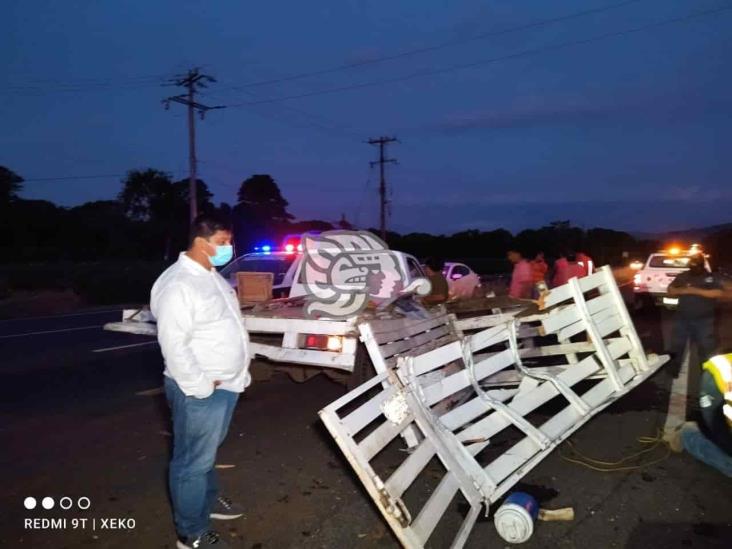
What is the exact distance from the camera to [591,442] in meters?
5.68

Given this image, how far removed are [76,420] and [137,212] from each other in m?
46.3

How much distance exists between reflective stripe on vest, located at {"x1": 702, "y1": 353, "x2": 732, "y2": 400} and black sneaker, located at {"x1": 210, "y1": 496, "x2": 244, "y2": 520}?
339 cm

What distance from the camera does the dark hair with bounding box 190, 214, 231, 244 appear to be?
347 centimetres

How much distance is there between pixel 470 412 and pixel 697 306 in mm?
3588

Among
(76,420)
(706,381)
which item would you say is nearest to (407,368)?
(706,381)

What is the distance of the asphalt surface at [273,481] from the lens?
3.89 metres

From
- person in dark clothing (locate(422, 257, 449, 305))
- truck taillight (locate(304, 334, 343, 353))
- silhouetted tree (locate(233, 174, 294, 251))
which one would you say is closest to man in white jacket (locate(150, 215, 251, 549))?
truck taillight (locate(304, 334, 343, 353))

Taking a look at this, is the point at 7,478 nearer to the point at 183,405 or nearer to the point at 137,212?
the point at 183,405

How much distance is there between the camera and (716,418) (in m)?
4.64

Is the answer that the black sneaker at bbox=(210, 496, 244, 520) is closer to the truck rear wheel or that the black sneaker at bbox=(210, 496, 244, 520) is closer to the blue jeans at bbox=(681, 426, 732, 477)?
the truck rear wheel

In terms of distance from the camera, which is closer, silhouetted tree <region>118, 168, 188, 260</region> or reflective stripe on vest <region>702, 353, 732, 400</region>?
reflective stripe on vest <region>702, 353, 732, 400</region>

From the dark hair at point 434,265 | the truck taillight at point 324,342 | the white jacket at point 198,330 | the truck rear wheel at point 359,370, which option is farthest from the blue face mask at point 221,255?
the dark hair at point 434,265

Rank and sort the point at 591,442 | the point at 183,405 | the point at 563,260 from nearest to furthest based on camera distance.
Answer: the point at 183,405, the point at 591,442, the point at 563,260

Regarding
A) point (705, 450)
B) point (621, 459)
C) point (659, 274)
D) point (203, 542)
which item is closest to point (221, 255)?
point (203, 542)
